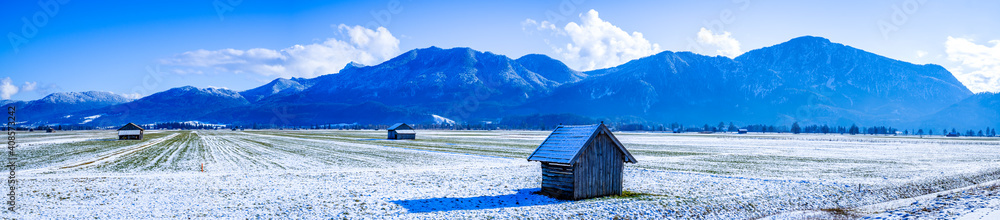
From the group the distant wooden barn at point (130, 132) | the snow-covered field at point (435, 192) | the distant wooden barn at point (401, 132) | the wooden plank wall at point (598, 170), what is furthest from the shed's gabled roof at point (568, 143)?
the distant wooden barn at point (130, 132)

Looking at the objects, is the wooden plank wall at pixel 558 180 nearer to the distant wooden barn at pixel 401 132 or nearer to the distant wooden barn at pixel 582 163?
the distant wooden barn at pixel 582 163

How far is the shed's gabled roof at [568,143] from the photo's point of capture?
21859 millimetres

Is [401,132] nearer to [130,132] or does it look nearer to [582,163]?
[130,132]

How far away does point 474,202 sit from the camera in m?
22.1

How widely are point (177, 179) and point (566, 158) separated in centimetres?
2207

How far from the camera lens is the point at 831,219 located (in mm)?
19062

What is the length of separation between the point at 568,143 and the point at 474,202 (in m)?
4.70

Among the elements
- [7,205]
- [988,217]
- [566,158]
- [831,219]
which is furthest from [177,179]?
[988,217]

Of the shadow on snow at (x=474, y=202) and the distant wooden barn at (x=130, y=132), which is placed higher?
the distant wooden barn at (x=130, y=132)

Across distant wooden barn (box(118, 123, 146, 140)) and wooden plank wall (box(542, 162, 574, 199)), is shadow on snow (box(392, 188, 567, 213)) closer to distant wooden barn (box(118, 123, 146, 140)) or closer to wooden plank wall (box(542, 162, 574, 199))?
wooden plank wall (box(542, 162, 574, 199))

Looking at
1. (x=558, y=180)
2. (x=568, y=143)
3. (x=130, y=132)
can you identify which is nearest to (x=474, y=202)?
(x=558, y=180)

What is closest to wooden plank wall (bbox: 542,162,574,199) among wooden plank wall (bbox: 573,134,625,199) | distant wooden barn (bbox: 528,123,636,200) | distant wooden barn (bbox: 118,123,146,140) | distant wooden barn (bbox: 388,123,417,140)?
distant wooden barn (bbox: 528,123,636,200)

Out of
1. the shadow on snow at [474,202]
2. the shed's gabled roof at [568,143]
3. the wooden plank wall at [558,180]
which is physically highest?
the shed's gabled roof at [568,143]

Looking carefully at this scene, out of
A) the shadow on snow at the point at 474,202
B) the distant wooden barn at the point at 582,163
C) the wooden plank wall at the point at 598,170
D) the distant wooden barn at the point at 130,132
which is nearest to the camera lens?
the shadow on snow at the point at 474,202
